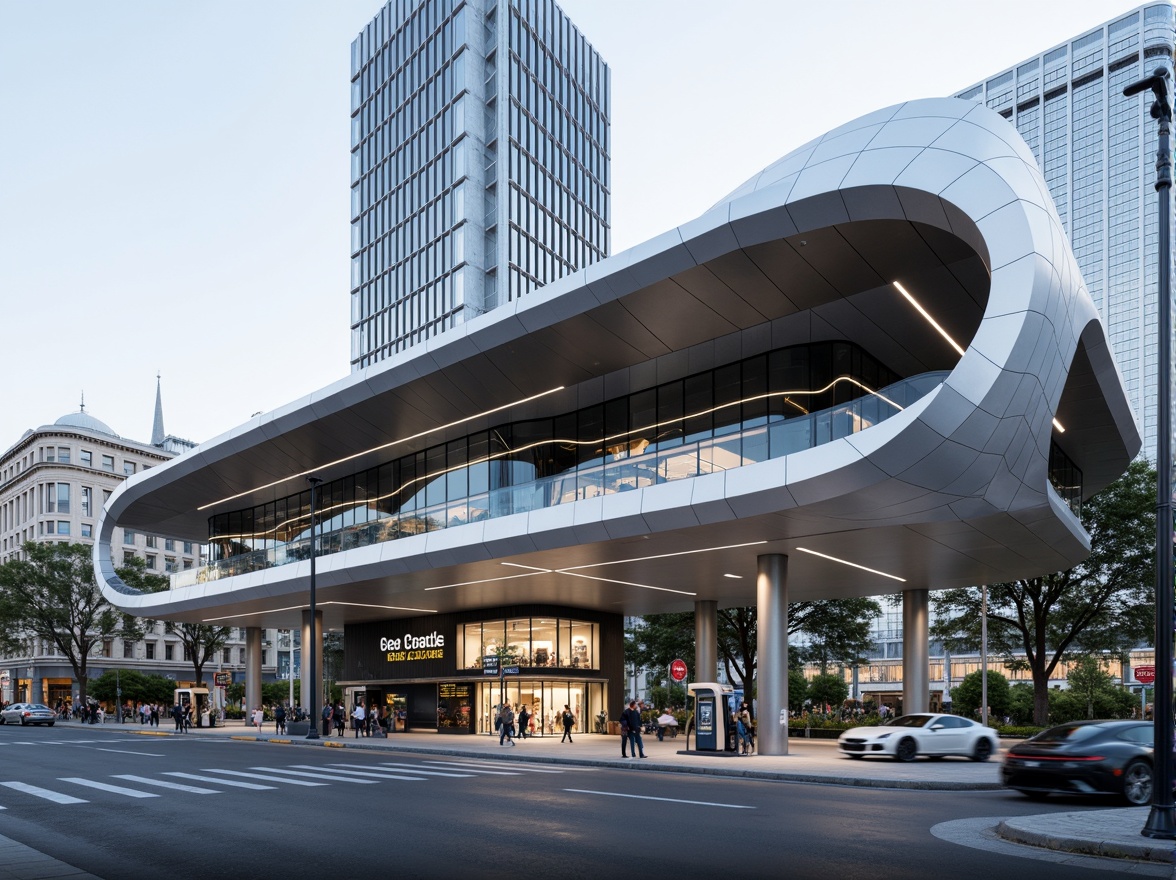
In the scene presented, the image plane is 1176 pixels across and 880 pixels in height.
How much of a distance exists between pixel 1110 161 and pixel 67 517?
14587cm

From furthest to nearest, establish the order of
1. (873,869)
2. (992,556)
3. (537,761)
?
(992,556), (537,761), (873,869)

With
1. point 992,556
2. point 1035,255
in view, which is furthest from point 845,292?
point 992,556

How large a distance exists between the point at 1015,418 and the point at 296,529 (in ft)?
123

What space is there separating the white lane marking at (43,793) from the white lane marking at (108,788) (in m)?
0.83

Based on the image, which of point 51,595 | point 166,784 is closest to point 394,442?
point 166,784

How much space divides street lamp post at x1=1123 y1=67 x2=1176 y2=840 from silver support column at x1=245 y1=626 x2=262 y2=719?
51.3 meters

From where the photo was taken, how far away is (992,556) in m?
32.1

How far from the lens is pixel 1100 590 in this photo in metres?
44.2

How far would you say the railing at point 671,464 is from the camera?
24484 mm

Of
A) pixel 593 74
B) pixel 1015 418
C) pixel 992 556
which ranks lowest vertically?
pixel 992 556

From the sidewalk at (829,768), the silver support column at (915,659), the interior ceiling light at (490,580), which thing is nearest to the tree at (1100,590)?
the silver support column at (915,659)

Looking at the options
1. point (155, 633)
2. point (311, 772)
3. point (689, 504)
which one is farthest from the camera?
point (155, 633)

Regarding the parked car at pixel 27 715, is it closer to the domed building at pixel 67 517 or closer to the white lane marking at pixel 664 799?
the domed building at pixel 67 517

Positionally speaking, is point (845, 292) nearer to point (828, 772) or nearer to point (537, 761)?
point (828, 772)
